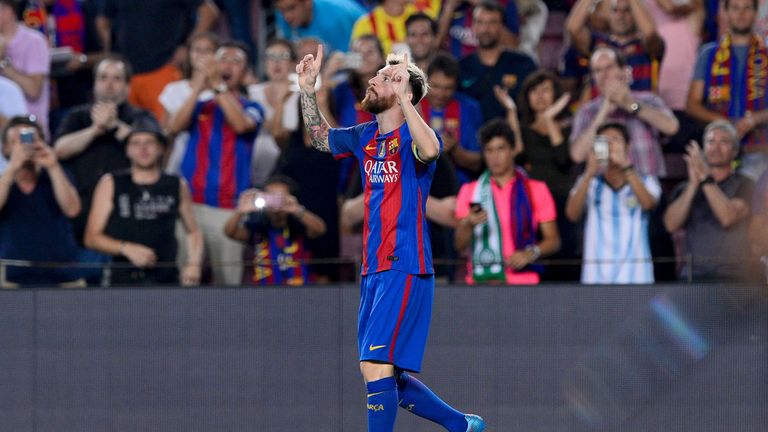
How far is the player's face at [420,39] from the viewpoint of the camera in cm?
1066

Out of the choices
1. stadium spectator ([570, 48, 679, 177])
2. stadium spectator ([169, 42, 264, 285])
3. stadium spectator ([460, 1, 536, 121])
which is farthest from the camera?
stadium spectator ([460, 1, 536, 121])

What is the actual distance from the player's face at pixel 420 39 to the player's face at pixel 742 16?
2429 mm

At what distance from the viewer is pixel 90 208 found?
9.55 m

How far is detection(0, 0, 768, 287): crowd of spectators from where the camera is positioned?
9156 millimetres

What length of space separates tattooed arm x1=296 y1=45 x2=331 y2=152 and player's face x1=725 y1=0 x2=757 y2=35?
478 centimetres

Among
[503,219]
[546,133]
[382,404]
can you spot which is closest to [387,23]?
[546,133]

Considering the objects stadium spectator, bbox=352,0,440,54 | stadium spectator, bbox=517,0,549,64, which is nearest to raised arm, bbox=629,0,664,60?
stadium spectator, bbox=517,0,549,64

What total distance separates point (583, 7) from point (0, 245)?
509 cm

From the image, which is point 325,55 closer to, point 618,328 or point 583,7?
point 583,7

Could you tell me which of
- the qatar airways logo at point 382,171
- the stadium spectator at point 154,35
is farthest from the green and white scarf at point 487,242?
the stadium spectator at point 154,35

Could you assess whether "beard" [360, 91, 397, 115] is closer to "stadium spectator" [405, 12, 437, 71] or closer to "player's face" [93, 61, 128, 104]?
"stadium spectator" [405, 12, 437, 71]

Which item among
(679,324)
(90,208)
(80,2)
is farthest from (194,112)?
(679,324)

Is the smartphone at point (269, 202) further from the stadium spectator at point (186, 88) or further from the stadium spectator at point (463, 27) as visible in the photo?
the stadium spectator at point (463, 27)

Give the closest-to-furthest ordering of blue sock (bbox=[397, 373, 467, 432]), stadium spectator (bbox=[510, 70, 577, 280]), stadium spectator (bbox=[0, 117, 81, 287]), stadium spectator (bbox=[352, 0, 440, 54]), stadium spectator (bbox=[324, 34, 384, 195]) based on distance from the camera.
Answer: blue sock (bbox=[397, 373, 467, 432]) → stadium spectator (bbox=[0, 117, 81, 287]) → stadium spectator (bbox=[510, 70, 577, 280]) → stadium spectator (bbox=[324, 34, 384, 195]) → stadium spectator (bbox=[352, 0, 440, 54])
